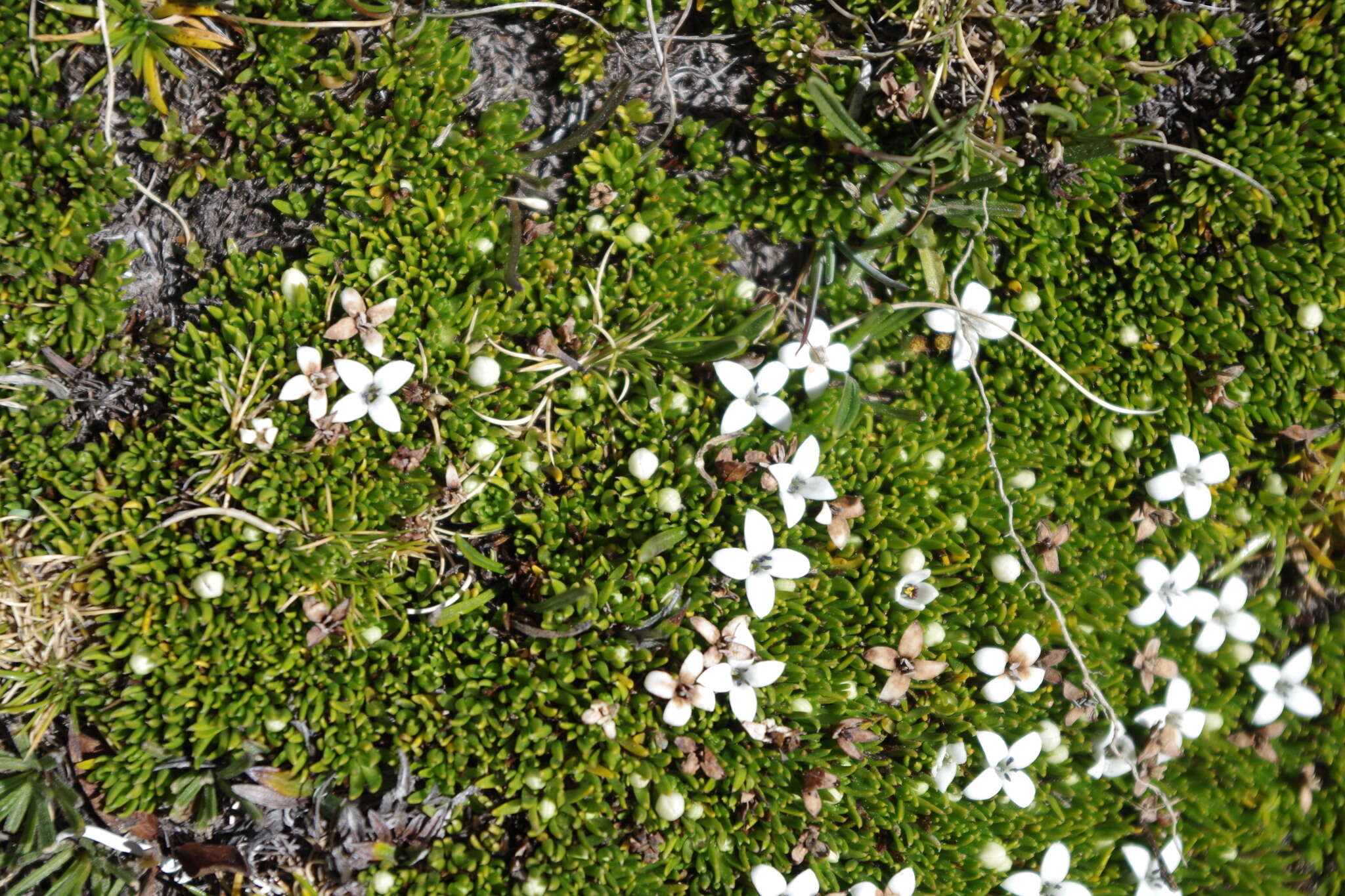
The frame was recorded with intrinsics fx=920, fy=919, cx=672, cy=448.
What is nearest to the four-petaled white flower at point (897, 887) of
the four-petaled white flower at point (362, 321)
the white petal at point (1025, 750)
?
the white petal at point (1025, 750)

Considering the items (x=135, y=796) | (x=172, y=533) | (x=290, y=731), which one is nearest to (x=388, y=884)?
(x=290, y=731)

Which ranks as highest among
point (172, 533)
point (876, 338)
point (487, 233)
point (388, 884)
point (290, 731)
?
point (487, 233)

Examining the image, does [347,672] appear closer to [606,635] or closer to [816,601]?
[606,635]

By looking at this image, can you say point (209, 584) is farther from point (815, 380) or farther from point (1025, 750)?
point (1025, 750)

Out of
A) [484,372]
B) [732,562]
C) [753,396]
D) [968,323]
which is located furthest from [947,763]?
[484,372]

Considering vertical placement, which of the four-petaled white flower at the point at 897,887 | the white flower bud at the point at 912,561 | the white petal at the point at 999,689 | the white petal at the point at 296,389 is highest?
the white petal at the point at 296,389

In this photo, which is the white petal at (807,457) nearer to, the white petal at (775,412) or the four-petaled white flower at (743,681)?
the white petal at (775,412)

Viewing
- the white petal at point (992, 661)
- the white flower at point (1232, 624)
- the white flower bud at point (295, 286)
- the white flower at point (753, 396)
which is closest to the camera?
the white flower bud at point (295, 286)
